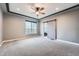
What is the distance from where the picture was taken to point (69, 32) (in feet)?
18.5

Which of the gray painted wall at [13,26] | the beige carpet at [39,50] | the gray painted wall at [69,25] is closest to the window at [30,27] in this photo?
the gray painted wall at [13,26]

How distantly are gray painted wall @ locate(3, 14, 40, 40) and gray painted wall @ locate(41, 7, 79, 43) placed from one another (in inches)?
151

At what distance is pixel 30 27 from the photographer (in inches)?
358

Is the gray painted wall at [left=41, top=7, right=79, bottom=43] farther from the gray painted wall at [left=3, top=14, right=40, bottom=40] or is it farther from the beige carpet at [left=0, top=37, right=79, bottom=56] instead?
the gray painted wall at [left=3, top=14, right=40, bottom=40]

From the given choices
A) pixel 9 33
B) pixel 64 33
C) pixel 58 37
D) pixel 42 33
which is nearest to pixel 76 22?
pixel 64 33

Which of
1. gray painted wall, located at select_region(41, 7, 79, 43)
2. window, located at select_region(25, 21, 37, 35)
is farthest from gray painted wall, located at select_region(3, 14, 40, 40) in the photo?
gray painted wall, located at select_region(41, 7, 79, 43)

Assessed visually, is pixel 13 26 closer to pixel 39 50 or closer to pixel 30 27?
pixel 30 27

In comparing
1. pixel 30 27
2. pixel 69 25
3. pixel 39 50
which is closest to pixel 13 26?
pixel 30 27

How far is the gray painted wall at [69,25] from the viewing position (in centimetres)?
511

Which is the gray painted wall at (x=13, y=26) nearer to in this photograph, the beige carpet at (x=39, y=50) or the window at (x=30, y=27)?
the window at (x=30, y=27)

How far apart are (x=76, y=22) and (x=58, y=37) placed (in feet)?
7.48

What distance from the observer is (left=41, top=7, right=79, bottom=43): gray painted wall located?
511 cm

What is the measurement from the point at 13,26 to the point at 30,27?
8.87 feet

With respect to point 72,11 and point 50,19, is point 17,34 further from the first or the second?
point 72,11
